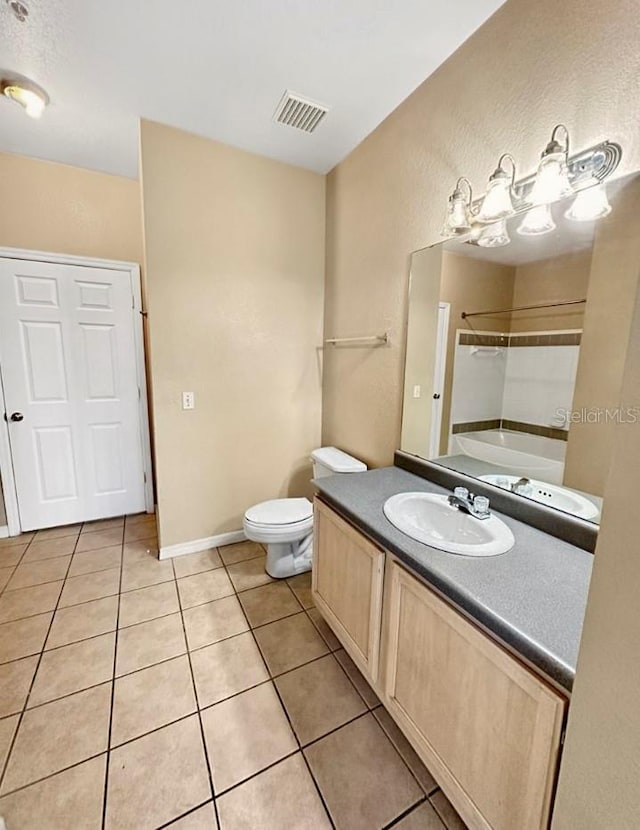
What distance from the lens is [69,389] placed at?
2.72m

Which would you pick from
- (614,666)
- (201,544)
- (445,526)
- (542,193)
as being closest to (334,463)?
(445,526)

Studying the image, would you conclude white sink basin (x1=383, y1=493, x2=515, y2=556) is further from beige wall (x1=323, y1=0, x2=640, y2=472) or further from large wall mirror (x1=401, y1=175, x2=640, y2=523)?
beige wall (x1=323, y1=0, x2=640, y2=472)

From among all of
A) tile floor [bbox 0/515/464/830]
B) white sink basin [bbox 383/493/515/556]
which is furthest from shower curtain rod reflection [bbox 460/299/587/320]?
tile floor [bbox 0/515/464/830]

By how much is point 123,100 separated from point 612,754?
2.96 metres

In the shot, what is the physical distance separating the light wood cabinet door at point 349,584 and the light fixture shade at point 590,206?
4.34 ft

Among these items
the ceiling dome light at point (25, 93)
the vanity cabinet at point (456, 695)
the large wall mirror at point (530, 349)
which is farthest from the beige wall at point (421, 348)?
the ceiling dome light at point (25, 93)

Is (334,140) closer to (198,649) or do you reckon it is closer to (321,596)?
(321,596)

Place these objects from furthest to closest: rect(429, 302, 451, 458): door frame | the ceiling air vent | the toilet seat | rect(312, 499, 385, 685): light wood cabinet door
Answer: the toilet seat, the ceiling air vent, rect(429, 302, 451, 458): door frame, rect(312, 499, 385, 685): light wood cabinet door

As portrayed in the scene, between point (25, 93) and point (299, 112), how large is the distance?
137cm

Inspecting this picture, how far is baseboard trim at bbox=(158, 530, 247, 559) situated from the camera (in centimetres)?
244

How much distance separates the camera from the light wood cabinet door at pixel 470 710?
2.55 feet

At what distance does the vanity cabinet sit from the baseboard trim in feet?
4.58

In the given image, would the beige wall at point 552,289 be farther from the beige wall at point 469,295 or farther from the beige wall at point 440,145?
the beige wall at point 440,145

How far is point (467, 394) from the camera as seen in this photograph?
65.3 inches
